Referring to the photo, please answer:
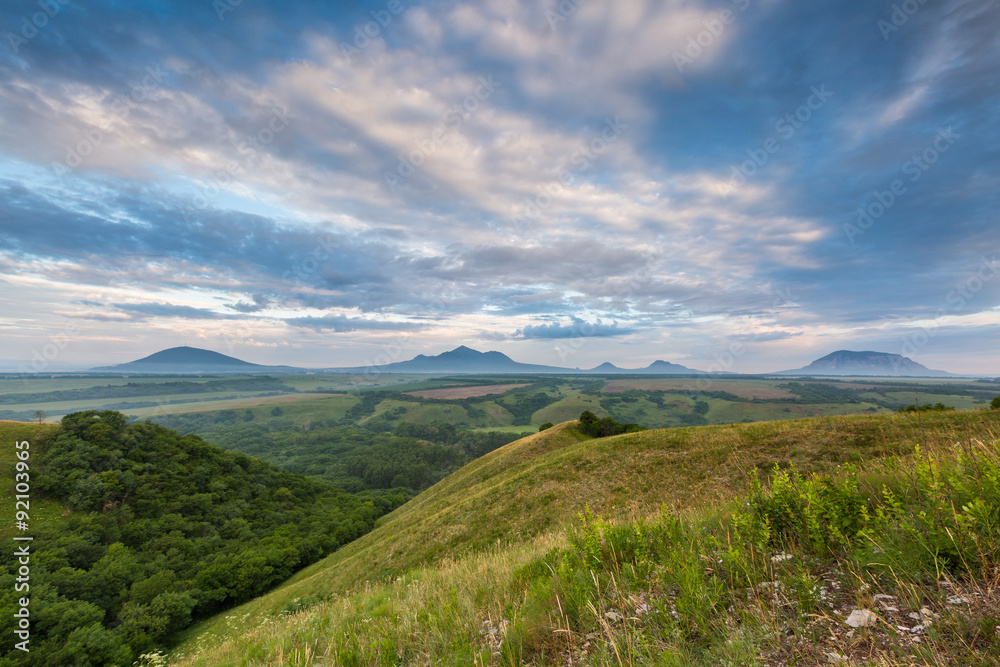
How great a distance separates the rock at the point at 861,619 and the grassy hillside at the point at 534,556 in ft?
1.44

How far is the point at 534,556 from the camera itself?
7.53 meters

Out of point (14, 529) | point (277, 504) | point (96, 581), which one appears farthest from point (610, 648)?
point (277, 504)

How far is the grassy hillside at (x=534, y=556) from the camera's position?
4555 mm

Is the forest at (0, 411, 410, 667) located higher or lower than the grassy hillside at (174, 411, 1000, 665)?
lower

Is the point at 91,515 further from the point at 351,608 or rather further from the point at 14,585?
the point at 351,608

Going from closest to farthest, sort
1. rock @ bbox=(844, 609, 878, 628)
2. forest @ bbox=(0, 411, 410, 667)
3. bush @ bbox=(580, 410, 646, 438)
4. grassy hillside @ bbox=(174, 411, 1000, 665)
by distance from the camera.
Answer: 1. rock @ bbox=(844, 609, 878, 628)
2. grassy hillside @ bbox=(174, 411, 1000, 665)
3. forest @ bbox=(0, 411, 410, 667)
4. bush @ bbox=(580, 410, 646, 438)

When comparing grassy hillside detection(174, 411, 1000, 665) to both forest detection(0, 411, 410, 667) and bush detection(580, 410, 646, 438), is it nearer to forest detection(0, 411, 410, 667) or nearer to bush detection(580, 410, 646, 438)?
bush detection(580, 410, 646, 438)

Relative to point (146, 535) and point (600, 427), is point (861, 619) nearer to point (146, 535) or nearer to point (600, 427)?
point (600, 427)

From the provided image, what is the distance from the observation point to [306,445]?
19325 centimetres

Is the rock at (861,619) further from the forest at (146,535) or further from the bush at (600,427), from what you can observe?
the bush at (600,427)

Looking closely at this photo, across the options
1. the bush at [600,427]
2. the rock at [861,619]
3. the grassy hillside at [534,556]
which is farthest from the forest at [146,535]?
the bush at [600,427]

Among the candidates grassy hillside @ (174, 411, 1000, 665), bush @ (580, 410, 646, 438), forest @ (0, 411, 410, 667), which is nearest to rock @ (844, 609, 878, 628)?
grassy hillside @ (174, 411, 1000, 665)

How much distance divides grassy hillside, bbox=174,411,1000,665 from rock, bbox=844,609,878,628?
0.44 meters

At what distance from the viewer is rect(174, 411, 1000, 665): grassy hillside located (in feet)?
14.9
